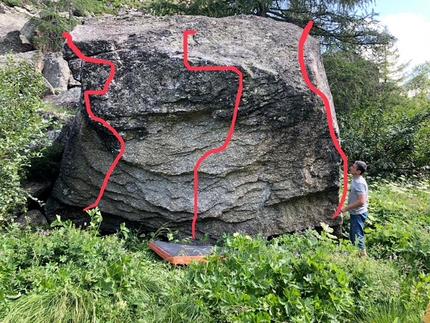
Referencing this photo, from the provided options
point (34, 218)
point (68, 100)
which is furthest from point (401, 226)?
point (68, 100)

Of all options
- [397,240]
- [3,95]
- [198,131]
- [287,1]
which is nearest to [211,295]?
[198,131]

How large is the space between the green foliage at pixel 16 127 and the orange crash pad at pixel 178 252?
1732mm

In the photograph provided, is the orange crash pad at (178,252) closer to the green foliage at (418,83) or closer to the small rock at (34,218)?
the small rock at (34,218)

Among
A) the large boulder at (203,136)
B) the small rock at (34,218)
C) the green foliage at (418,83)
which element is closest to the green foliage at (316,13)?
the large boulder at (203,136)

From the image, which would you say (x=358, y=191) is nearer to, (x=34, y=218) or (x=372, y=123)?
(x=34, y=218)

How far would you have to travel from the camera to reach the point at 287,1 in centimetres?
983

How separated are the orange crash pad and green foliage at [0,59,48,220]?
5.68 feet

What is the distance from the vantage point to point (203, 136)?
186 inches

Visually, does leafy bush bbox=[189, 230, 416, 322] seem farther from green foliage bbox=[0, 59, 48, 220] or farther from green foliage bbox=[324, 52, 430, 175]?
green foliage bbox=[324, 52, 430, 175]

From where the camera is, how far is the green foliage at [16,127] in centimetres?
438

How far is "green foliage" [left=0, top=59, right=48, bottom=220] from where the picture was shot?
438 cm

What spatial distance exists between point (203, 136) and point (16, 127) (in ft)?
7.62

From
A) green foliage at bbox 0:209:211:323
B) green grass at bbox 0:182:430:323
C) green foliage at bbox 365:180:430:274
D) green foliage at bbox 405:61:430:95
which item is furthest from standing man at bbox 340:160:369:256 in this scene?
green foliage at bbox 405:61:430:95

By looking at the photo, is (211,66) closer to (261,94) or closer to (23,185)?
(261,94)
